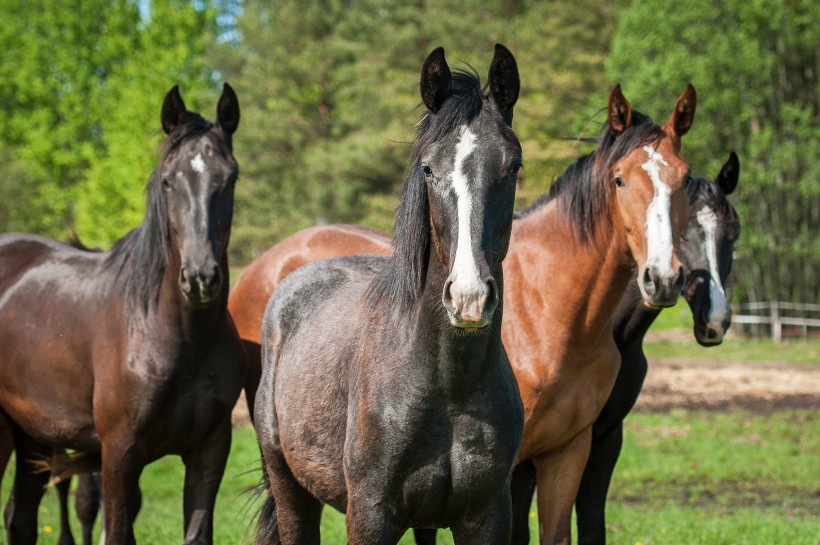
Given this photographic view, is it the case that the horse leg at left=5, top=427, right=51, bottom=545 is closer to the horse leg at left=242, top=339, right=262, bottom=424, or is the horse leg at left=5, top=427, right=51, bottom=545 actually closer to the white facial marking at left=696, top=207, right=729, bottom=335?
the horse leg at left=242, top=339, right=262, bottom=424

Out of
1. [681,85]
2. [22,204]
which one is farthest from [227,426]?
[22,204]

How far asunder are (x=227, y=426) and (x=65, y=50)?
132 feet

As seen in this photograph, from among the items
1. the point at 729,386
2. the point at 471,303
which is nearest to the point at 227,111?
the point at 471,303

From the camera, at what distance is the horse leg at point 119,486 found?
4.77 meters

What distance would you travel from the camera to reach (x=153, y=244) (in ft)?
17.1

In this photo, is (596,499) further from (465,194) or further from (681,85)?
(681,85)

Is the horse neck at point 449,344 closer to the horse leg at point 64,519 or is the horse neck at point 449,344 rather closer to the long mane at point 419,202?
the long mane at point 419,202

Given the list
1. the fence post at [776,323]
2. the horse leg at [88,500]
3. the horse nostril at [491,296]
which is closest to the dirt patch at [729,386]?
the fence post at [776,323]

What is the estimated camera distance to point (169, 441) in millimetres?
4914

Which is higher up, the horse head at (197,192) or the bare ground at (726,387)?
the horse head at (197,192)

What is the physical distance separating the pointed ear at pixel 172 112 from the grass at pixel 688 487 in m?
2.08

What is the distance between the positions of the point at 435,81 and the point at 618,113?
6.81 ft

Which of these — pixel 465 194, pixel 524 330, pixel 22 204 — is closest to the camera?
pixel 465 194

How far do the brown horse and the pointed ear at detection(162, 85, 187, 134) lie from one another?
1.98 m
